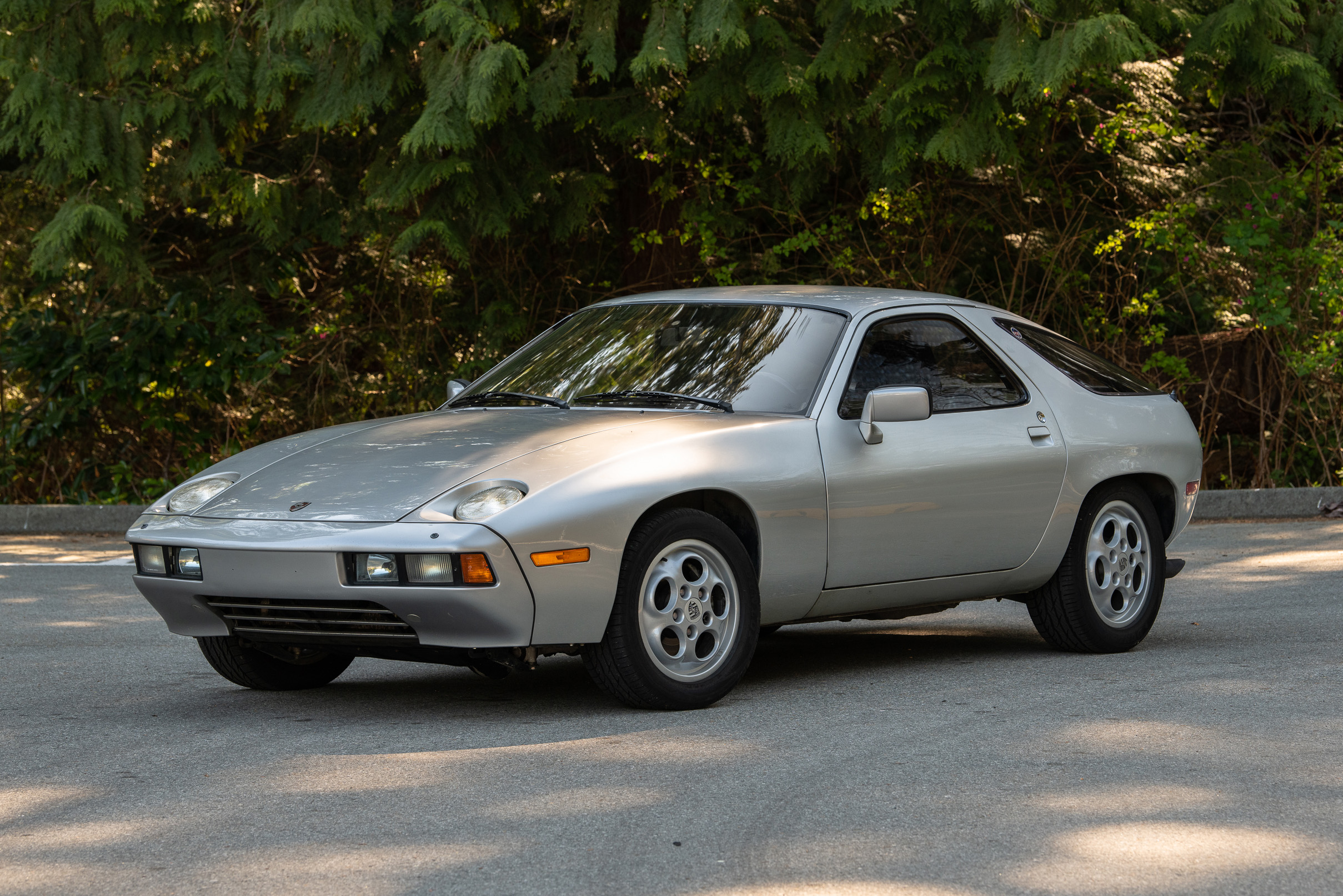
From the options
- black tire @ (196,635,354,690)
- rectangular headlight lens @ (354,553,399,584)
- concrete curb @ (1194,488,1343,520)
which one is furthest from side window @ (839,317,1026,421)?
concrete curb @ (1194,488,1343,520)

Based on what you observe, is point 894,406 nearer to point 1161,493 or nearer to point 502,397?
point 502,397

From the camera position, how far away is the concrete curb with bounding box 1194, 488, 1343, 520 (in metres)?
13.0

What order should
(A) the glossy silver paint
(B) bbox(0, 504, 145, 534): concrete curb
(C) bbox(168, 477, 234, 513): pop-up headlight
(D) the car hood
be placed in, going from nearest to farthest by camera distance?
1. (A) the glossy silver paint
2. (D) the car hood
3. (C) bbox(168, 477, 234, 513): pop-up headlight
4. (B) bbox(0, 504, 145, 534): concrete curb

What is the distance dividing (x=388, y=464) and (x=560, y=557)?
77 centimetres

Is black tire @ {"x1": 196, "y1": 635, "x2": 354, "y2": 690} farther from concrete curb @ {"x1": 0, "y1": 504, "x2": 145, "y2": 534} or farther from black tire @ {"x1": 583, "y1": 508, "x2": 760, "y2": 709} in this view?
concrete curb @ {"x1": 0, "y1": 504, "x2": 145, "y2": 534}

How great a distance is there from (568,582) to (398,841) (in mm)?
1362

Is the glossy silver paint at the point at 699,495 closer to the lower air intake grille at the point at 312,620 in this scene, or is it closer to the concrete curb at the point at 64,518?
the lower air intake grille at the point at 312,620

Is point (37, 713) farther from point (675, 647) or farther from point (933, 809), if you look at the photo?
point (933, 809)

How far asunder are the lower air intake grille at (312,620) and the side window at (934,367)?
2.00 meters

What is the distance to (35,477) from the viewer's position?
48.1 ft

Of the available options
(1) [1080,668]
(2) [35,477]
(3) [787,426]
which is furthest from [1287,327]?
(2) [35,477]

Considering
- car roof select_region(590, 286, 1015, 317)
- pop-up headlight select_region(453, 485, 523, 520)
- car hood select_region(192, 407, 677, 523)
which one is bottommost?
pop-up headlight select_region(453, 485, 523, 520)

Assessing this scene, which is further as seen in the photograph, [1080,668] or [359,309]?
[359,309]

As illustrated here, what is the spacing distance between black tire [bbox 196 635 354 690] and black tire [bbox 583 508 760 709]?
1184mm
